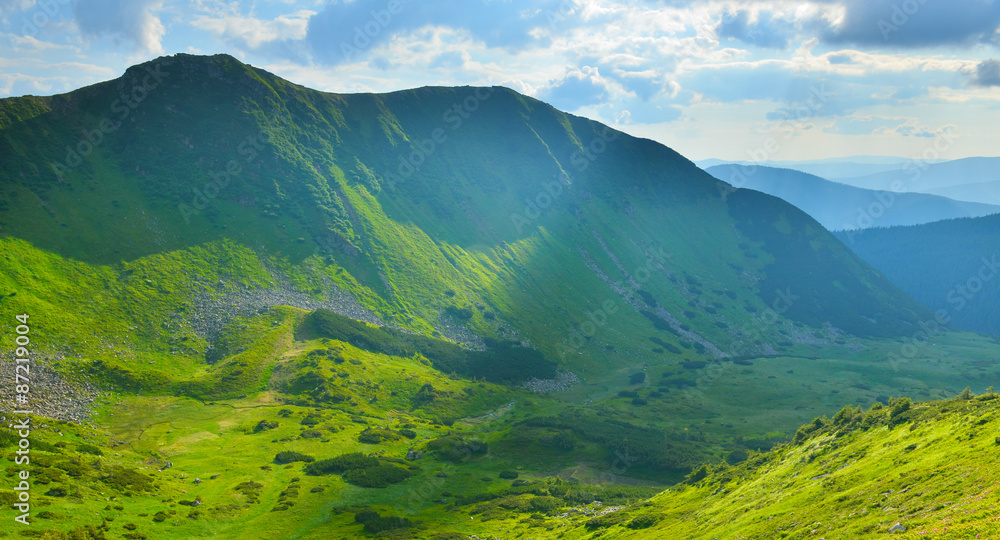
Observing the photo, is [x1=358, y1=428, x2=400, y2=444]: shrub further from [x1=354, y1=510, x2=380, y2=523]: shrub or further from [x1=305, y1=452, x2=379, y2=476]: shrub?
[x1=354, y1=510, x2=380, y2=523]: shrub

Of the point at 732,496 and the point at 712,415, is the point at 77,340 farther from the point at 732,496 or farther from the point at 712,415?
the point at 712,415

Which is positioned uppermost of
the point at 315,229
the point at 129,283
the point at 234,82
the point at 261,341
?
the point at 234,82

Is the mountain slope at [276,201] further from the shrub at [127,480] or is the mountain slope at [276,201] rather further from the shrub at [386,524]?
the shrub at [386,524]

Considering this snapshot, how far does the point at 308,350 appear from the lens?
108 m

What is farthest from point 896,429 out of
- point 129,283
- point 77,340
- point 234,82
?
point 234,82

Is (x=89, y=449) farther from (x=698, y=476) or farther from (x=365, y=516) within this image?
(x=698, y=476)

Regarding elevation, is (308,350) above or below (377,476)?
above

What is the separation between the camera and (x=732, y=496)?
158ft

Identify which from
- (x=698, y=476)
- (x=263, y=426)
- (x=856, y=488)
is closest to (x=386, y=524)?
(x=263, y=426)

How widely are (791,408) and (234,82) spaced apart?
18944 cm
